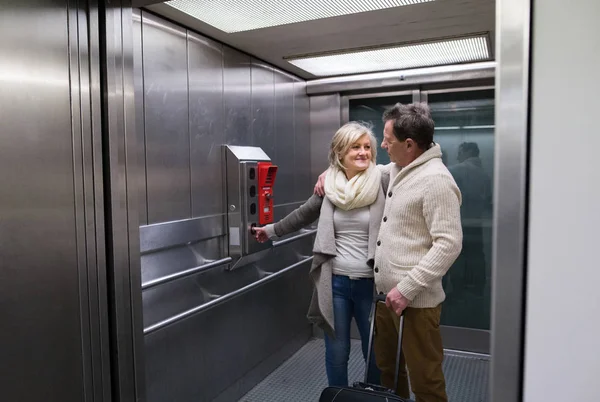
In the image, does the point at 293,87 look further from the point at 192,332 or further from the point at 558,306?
the point at 558,306

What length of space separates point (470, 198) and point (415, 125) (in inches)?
76.9

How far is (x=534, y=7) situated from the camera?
1021mm

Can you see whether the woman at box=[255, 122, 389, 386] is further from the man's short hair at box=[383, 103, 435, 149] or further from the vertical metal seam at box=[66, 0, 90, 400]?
the vertical metal seam at box=[66, 0, 90, 400]

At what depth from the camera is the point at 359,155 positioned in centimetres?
256

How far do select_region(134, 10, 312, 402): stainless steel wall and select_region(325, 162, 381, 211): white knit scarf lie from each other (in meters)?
0.76

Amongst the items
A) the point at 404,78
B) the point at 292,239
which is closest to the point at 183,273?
the point at 292,239

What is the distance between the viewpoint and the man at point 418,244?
6.48 feet

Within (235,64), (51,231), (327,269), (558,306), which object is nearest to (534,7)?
(558,306)

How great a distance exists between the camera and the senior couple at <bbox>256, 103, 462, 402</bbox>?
2.00 m

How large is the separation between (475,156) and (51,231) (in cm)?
324

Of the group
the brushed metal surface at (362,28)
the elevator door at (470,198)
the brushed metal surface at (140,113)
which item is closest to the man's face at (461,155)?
the elevator door at (470,198)

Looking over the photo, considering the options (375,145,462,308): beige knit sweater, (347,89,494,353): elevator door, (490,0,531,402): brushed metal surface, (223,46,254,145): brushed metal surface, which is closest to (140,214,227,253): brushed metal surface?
(223,46,254,145): brushed metal surface

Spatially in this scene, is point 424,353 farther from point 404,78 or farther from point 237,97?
point 404,78

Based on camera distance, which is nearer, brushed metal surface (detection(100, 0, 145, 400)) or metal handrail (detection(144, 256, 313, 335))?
brushed metal surface (detection(100, 0, 145, 400))
